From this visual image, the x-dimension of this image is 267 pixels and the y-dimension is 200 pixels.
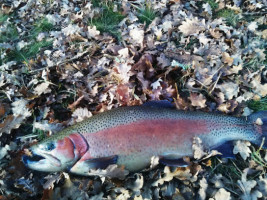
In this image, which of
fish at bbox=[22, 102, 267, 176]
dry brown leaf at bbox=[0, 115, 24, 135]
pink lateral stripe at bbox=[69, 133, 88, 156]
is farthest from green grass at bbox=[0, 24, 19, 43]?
pink lateral stripe at bbox=[69, 133, 88, 156]

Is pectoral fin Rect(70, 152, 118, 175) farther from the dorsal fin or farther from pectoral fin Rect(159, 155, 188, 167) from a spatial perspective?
the dorsal fin

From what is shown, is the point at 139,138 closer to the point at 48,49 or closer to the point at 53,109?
the point at 53,109

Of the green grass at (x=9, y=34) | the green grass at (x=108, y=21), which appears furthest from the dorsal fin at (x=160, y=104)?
the green grass at (x=9, y=34)

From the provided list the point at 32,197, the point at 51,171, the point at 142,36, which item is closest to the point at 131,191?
the point at 51,171

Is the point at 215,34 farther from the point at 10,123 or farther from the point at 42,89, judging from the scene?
the point at 10,123

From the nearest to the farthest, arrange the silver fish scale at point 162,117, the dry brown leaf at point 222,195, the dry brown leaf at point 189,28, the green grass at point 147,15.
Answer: the dry brown leaf at point 222,195 → the silver fish scale at point 162,117 → the dry brown leaf at point 189,28 → the green grass at point 147,15

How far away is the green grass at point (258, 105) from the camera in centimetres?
362

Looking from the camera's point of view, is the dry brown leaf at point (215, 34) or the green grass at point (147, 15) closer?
the dry brown leaf at point (215, 34)

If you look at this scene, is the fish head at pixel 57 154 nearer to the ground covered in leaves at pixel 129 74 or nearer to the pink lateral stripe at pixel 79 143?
the pink lateral stripe at pixel 79 143

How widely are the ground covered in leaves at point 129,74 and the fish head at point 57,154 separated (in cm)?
15

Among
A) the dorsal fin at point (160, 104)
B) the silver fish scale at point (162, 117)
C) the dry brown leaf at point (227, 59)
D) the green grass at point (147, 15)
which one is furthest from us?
the green grass at point (147, 15)

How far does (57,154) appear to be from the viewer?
283 cm

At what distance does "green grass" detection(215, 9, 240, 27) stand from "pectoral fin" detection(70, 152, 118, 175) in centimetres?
311

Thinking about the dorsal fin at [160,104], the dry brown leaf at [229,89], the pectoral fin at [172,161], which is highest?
the dry brown leaf at [229,89]
